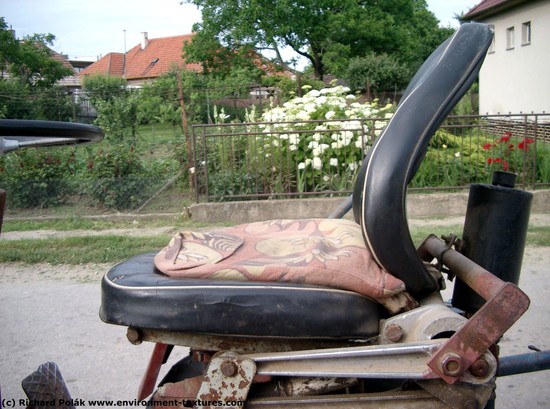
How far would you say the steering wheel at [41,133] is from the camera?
1.63m

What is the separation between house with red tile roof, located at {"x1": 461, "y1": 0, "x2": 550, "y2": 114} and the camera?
18.6 m

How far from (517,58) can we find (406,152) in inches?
825

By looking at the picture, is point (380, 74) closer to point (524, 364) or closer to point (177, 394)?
point (524, 364)

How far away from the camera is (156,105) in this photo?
1371 centimetres

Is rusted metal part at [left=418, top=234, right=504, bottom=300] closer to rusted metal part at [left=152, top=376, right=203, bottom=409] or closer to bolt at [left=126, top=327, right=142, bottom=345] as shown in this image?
rusted metal part at [left=152, top=376, right=203, bottom=409]

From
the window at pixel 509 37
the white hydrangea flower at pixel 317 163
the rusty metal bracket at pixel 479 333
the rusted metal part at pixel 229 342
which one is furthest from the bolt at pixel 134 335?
the window at pixel 509 37

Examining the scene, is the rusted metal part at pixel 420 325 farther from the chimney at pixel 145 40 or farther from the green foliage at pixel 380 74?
the chimney at pixel 145 40

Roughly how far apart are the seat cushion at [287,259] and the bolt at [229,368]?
237mm

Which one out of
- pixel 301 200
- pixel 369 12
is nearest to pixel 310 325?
pixel 301 200

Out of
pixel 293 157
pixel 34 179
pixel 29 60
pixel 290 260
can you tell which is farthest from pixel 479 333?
pixel 29 60

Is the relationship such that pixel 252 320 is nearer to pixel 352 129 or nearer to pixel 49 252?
pixel 49 252

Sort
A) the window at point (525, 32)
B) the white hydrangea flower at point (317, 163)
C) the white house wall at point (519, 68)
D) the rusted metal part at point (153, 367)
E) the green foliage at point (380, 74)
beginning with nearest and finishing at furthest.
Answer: the rusted metal part at point (153, 367) < the white hydrangea flower at point (317, 163) < the white house wall at point (519, 68) < the window at point (525, 32) < the green foliage at point (380, 74)

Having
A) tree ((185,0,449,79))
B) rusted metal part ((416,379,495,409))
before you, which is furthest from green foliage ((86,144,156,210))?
tree ((185,0,449,79))

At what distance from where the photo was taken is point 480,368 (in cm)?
159
